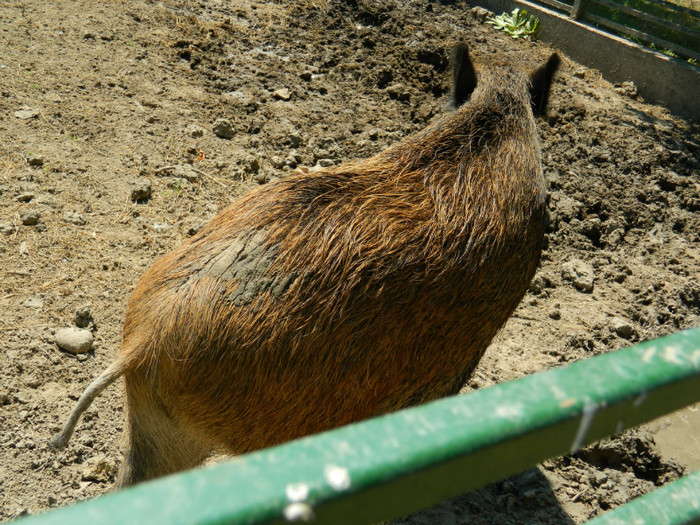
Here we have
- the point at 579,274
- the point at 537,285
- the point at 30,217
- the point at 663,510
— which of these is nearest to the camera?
the point at 663,510

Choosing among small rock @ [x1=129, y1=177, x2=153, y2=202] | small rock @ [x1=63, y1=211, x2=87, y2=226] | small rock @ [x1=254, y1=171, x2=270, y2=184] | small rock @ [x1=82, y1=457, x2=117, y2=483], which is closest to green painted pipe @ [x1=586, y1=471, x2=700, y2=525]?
small rock @ [x1=82, y1=457, x2=117, y2=483]

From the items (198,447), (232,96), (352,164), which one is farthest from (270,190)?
(232,96)

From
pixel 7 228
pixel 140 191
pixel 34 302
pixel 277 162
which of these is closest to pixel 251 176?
pixel 277 162

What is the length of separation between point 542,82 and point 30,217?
8.26ft

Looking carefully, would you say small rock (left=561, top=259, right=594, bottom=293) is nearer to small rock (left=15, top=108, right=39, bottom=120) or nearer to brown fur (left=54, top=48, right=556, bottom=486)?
brown fur (left=54, top=48, right=556, bottom=486)

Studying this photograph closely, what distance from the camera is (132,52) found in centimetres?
447

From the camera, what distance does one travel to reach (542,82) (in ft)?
9.58

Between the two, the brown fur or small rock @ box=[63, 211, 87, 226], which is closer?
the brown fur

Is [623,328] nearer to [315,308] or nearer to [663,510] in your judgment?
[315,308]

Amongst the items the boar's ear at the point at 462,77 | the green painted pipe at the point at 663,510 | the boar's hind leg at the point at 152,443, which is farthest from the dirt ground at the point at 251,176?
the green painted pipe at the point at 663,510

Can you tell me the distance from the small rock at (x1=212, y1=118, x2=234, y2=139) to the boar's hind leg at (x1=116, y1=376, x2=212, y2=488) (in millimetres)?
2406

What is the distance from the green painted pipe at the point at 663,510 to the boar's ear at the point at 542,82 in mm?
2462

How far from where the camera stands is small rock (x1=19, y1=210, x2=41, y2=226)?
3.06m

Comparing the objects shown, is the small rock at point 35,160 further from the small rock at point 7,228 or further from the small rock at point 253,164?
the small rock at point 253,164
